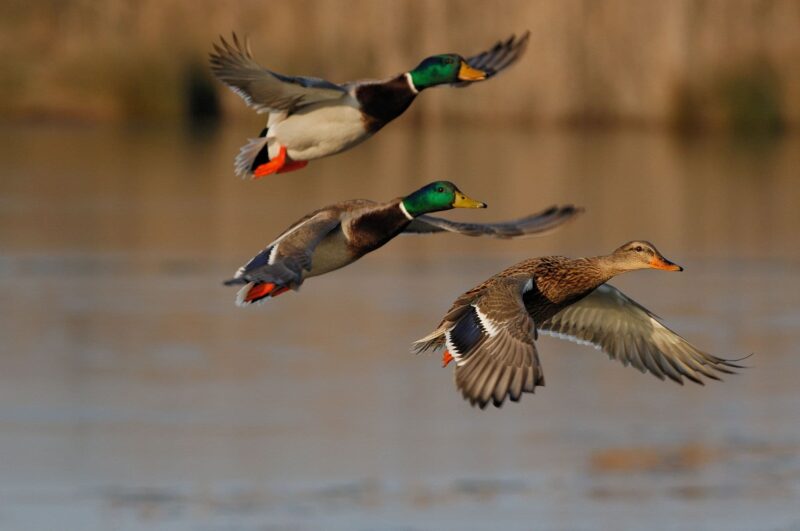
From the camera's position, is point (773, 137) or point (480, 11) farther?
point (773, 137)

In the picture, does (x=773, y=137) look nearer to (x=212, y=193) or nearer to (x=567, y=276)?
(x=212, y=193)

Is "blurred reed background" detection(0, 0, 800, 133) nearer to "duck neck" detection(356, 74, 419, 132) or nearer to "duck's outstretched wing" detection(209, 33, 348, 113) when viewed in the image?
"duck neck" detection(356, 74, 419, 132)

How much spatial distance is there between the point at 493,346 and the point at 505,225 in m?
1.25

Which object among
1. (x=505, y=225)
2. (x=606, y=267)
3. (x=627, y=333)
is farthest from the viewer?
(x=627, y=333)

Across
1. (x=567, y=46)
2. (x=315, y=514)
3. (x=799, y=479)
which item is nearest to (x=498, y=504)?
(x=315, y=514)

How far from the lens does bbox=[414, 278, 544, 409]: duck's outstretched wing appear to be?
7.21 m

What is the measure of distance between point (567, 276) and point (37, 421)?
28.9 feet

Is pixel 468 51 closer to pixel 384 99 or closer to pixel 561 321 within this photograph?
pixel 561 321

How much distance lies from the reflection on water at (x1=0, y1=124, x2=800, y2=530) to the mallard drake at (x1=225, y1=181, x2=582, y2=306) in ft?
19.3

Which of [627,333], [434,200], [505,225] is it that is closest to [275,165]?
[434,200]

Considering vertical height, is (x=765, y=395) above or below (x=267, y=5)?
below

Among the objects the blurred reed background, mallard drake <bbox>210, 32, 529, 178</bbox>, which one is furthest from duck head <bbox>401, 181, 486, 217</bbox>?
the blurred reed background

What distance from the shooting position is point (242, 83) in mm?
8109

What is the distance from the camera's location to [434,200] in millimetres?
8148
